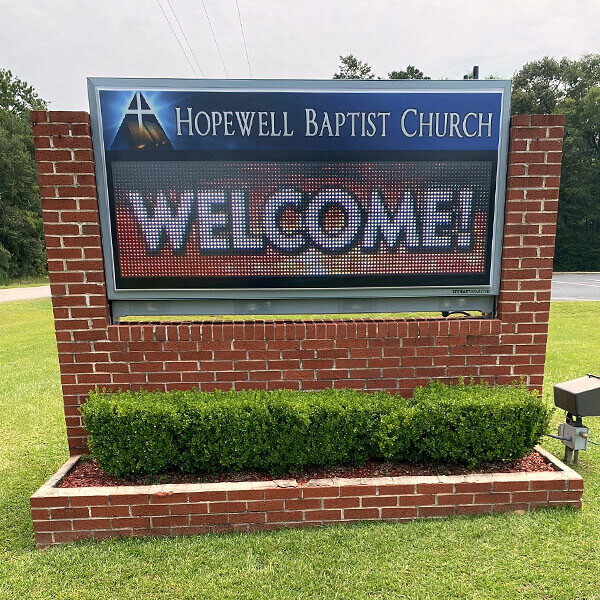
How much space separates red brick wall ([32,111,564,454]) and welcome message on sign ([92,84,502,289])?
23 centimetres

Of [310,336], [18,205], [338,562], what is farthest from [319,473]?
[18,205]

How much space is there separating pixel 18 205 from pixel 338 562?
129 ft

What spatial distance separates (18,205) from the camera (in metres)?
33.0

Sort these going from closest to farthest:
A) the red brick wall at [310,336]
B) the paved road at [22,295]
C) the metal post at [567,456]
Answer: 1. the red brick wall at [310,336]
2. the metal post at [567,456]
3. the paved road at [22,295]

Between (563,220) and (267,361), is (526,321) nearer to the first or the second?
(267,361)

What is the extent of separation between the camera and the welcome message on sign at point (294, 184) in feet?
9.54

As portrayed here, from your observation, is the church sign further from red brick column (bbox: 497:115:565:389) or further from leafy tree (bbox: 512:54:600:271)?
leafy tree (bbox: 512:54:600:271)

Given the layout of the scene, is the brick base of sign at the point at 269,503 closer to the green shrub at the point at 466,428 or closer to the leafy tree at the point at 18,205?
the green shrub at the point at 466,428

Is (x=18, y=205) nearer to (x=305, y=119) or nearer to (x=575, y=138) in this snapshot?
(x=305, y=119)

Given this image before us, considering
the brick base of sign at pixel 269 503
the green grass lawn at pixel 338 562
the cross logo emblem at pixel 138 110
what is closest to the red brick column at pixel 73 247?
the cross logo emblem at pixel 138 110

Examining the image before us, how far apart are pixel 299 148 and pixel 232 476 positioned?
2372 millimetres

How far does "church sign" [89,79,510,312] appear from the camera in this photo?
2.90m

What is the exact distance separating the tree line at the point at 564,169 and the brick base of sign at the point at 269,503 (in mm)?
34520

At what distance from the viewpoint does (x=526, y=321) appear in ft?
10.6
